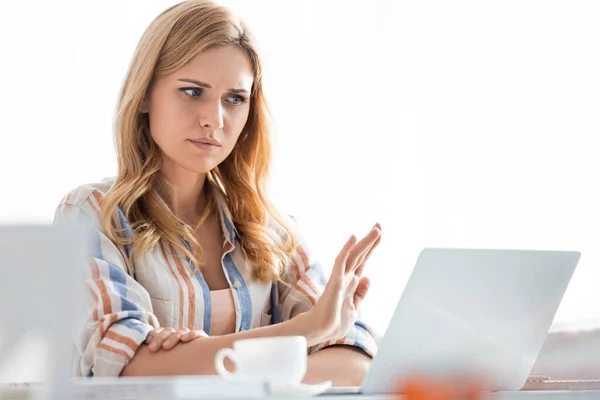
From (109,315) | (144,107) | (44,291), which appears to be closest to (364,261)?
(109,315)

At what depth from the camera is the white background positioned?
3029 mm

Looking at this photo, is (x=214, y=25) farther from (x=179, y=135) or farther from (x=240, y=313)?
(x=240, y=313)

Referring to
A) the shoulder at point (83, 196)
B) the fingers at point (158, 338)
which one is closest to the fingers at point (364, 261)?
the fingers at point (158, 338)

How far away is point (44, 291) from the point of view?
0.76 metres

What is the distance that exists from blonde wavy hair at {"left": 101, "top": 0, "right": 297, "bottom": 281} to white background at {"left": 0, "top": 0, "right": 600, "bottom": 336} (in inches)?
33.8

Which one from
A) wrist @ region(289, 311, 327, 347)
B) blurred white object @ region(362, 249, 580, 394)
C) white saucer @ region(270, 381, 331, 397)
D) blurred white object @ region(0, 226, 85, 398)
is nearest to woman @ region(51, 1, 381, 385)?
wrist @ region(289, 311, 327, 347)

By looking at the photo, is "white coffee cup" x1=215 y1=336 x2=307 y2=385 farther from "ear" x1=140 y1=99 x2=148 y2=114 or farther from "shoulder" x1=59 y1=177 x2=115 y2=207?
"ear" x1=140 y1=99 x2=148 y2=114

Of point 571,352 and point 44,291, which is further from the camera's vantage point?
point 571,352

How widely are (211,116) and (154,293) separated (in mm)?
437

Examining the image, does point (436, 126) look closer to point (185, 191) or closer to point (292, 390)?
point (185, 191)

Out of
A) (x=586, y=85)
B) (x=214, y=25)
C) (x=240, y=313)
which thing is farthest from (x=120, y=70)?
(x=586, y=85)

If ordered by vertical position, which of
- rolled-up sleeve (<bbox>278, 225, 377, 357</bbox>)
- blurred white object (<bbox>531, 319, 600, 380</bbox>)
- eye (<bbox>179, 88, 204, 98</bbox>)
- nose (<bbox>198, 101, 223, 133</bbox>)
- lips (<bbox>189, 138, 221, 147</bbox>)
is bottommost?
blurred white object (<bbox>531, 319, 600, 380</bbox>)

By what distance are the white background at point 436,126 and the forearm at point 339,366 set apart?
3.85ft

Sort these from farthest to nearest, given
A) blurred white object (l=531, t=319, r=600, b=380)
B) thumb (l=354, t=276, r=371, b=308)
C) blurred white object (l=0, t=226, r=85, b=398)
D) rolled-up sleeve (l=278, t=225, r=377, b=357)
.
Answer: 1. blurred white object (l=531, t=319, r=600, b=380)
2. rolled-up sleeve (l=278, t=225, r=377, b=357)
3. thumb (l=354, t=276, r=371, b=308)
4. blurred white object (l=0, t=226, r=85, b=398)
